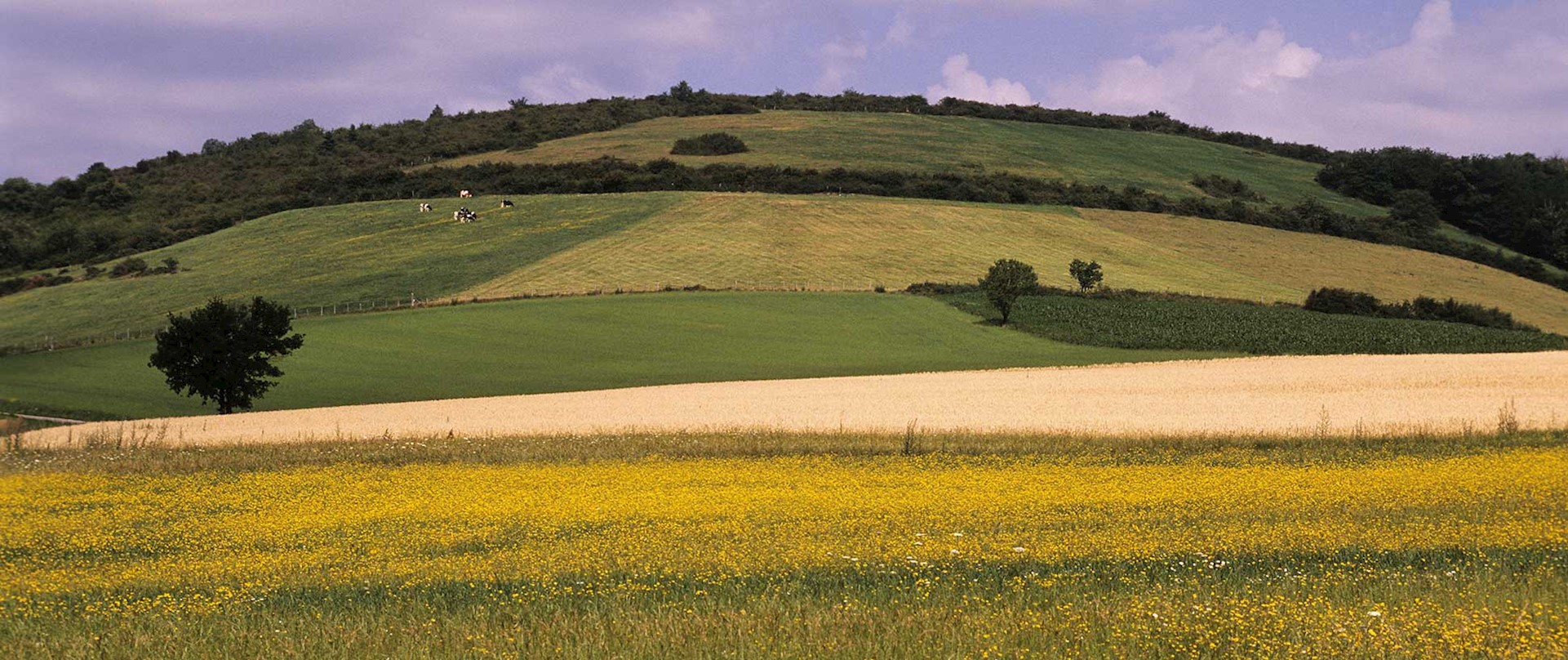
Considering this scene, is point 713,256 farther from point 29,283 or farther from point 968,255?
point 29,283

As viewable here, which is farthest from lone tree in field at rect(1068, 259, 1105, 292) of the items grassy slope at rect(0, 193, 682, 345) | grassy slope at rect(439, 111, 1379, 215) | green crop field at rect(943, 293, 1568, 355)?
grassy slope at rect(439, 111, 1379, 215)

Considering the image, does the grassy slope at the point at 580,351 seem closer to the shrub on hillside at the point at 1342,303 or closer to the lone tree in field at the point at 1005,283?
the lone tree in field at the point at 1005,283

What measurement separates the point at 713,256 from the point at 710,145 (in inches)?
1708

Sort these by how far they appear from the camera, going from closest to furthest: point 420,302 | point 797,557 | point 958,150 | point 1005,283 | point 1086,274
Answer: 1. point 797,557
2. point 1005,283
3. point 420,302
4. point 1086,274
5. point 958,150

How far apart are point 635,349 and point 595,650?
170ft

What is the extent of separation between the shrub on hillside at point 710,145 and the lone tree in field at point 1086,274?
5440 cm

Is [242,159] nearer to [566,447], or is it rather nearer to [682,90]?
[682,90]

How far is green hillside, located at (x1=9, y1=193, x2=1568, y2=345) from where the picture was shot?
8006 centimetres

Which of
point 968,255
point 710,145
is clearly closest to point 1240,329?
point 968,255

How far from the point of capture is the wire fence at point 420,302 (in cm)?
6738

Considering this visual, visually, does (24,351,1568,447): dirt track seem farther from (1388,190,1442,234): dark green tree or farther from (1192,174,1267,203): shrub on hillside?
(1192,174,1267,203): shrub on hillside

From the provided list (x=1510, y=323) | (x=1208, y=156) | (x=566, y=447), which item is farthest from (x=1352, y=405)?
(x=1208, y=156)

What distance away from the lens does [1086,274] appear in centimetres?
7888

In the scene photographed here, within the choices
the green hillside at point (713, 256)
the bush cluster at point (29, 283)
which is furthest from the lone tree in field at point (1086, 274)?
the bush cluster at point (29, 283)
